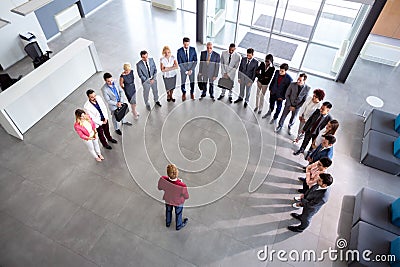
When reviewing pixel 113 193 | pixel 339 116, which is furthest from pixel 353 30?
pixel 113 193

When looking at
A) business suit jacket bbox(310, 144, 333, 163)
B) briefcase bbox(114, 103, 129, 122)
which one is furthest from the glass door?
briefcase bbox(114, 103, 129, 122)

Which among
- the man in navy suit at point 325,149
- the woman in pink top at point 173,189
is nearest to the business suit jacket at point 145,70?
the woman in pink top at point 173,189

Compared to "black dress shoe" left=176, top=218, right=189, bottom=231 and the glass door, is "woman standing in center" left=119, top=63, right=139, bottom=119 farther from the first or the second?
the glass door

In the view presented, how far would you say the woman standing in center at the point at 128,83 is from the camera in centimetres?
568

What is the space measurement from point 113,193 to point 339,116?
5.47 metres

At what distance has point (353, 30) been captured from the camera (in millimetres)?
7176

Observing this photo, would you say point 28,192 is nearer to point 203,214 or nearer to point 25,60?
point 203,214

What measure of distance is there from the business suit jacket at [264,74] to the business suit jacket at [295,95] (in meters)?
0.56

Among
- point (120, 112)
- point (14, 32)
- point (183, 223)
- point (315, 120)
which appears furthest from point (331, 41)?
point (14, 32)

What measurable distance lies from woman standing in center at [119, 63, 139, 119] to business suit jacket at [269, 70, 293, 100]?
9.50 feet

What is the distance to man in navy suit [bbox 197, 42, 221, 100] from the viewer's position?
20.6 feet

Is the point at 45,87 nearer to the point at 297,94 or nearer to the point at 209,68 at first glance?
the point at 209,68

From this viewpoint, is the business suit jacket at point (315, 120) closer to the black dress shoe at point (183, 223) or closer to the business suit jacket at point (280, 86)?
the business suit jacket at point (280, 86)

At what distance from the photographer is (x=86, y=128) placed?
508cm
